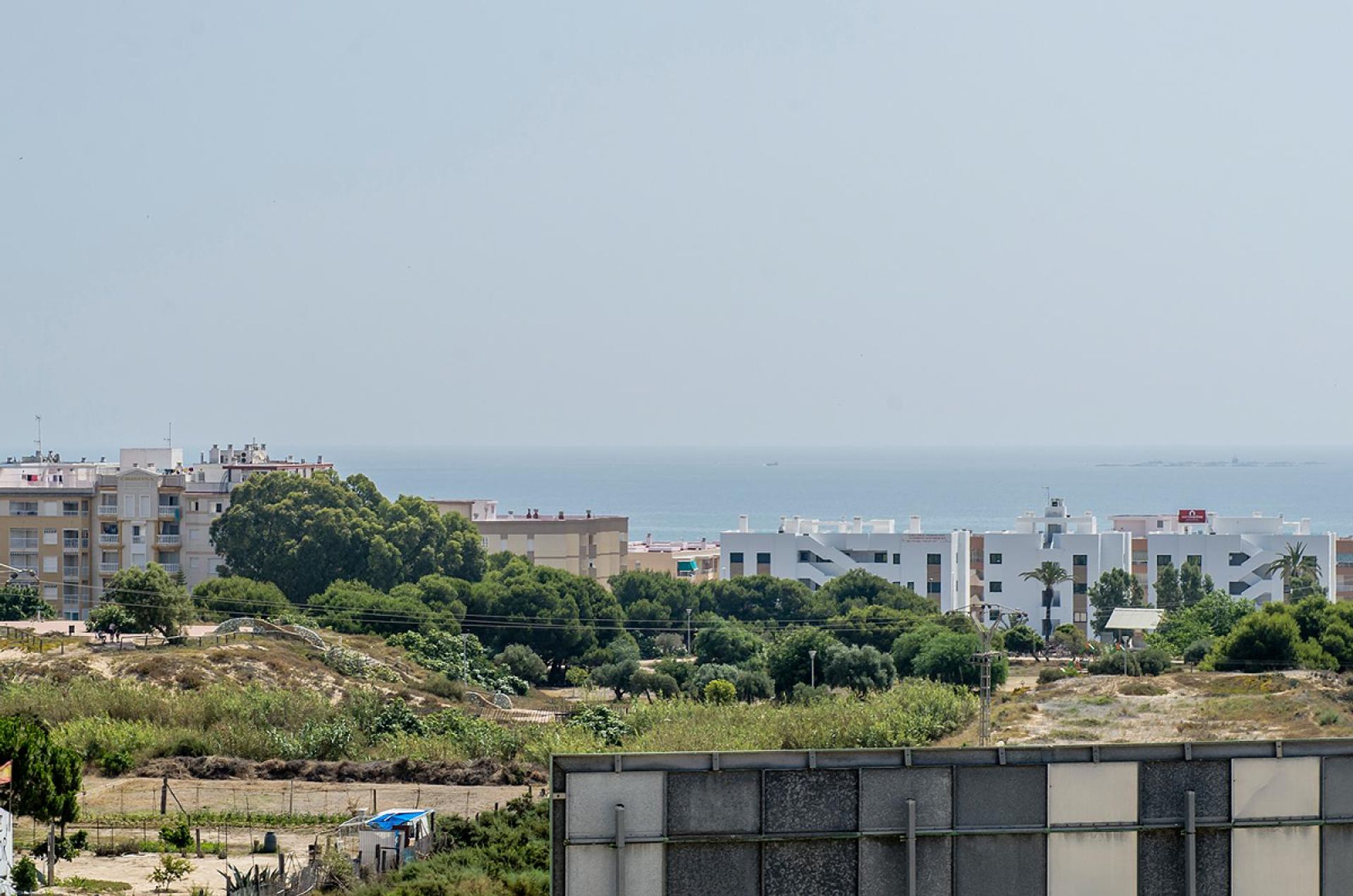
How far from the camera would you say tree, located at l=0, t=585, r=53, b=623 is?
269 feet

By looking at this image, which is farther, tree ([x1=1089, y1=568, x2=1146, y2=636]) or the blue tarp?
tree ([x1=1089, y1=568, x2=1146, y2=636])

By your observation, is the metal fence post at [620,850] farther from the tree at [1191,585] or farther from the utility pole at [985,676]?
the tree at [1191,585]

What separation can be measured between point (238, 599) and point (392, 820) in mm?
45734

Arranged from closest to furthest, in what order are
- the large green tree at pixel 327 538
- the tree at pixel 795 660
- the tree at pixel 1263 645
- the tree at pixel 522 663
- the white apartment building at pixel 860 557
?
the tree at pixel 1263 645, the tree at pixel 795 660, the tree at pixel 522 663, the large green tree at pixel 327 538, the white apartment building at pixel 860 557

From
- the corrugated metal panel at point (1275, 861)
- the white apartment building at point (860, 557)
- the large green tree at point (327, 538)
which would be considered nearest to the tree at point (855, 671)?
the large green tree at point (327, 538)

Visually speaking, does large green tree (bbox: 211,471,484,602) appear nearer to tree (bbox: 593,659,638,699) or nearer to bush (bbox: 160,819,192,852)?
tree (bbox: 593,659,638,699)

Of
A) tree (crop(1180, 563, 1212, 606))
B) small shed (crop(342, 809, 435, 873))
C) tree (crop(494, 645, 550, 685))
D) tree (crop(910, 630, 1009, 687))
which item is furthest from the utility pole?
tree (crop(1180, 563, 1212, 606))

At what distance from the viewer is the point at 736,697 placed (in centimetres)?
6431

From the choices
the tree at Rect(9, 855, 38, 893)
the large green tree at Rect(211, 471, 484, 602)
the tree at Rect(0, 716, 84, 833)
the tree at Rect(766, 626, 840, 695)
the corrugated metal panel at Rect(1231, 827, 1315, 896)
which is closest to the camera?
the corrugated metal panel at Rect(1231, 827, 1315, 896)

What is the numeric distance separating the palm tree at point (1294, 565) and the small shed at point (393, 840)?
247 feet

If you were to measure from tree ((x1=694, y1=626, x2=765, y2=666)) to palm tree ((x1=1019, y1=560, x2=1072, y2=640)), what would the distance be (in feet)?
97.6


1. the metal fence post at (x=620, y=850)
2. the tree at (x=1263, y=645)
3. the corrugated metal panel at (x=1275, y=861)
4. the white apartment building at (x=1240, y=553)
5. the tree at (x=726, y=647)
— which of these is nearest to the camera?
the metal fence post at (x=620, y=850)

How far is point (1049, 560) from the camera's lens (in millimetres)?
109625

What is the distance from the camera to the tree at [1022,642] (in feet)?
273
